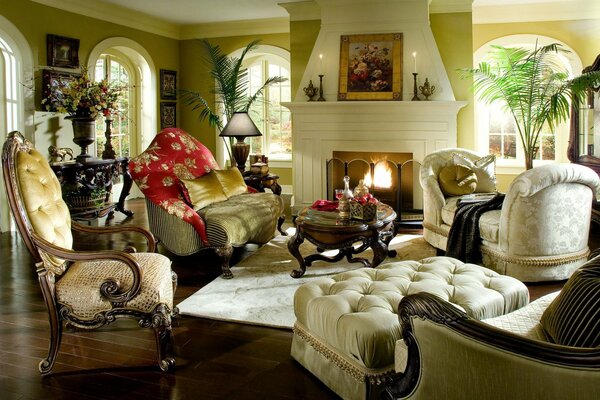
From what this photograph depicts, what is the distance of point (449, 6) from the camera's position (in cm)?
654

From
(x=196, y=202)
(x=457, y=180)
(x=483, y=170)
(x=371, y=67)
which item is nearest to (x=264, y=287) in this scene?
(x=196, y=202)

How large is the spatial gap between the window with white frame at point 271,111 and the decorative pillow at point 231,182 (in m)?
3.53

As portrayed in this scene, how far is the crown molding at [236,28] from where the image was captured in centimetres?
801

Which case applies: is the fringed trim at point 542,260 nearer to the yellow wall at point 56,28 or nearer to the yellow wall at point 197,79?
the yellow wall at point 56,28

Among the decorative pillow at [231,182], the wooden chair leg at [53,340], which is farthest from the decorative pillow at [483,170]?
the wooden chair leg at [53,340]

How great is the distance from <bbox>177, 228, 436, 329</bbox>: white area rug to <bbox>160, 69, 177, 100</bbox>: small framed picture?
4.08 meters

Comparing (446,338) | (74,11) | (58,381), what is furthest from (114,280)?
(74,11)

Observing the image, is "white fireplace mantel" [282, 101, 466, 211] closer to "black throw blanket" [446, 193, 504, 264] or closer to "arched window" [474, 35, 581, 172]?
"arched window" [474, 35, 581, 172]

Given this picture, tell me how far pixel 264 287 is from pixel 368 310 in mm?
1721

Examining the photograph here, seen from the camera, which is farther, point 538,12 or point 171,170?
point 538,12

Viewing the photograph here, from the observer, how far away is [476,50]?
292 inches

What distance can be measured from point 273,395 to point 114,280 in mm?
897

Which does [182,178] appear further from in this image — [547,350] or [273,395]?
[547,350]

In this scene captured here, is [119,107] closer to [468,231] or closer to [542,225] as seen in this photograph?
[468,231]
